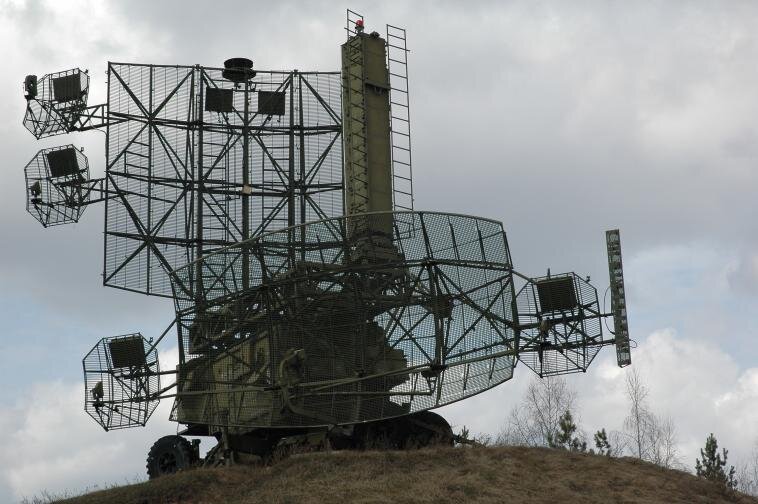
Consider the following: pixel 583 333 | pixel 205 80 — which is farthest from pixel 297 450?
pixel 205 80

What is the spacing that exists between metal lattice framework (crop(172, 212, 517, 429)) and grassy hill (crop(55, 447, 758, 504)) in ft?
7.49

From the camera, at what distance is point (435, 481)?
4747 cm

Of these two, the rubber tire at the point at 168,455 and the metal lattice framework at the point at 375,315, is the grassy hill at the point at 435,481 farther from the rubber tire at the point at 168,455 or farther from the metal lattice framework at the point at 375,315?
the rubber tire at the point at 168,455

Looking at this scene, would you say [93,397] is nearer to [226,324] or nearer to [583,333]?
[226,324]

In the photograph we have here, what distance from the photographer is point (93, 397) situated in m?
56.8

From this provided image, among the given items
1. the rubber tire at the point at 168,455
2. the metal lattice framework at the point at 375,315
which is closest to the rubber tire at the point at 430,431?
the metal lattice framework at the point at 375,315

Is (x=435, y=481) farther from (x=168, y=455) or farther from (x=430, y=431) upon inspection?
(x=168, y=455)

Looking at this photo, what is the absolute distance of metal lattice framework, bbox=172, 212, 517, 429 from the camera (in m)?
50.4

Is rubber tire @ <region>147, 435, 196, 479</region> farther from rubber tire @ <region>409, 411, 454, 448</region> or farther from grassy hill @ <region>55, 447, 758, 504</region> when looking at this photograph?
rubber tire @ <region>409, 411, 454, 448</region>

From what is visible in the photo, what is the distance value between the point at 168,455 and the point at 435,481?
42.9 ft

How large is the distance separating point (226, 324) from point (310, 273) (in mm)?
4484

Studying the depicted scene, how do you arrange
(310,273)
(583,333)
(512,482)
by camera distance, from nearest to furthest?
(512,482)
(310,273)
(583,333)

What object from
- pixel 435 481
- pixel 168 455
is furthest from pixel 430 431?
pixel 168 455

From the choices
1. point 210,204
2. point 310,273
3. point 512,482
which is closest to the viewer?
point 512,482
